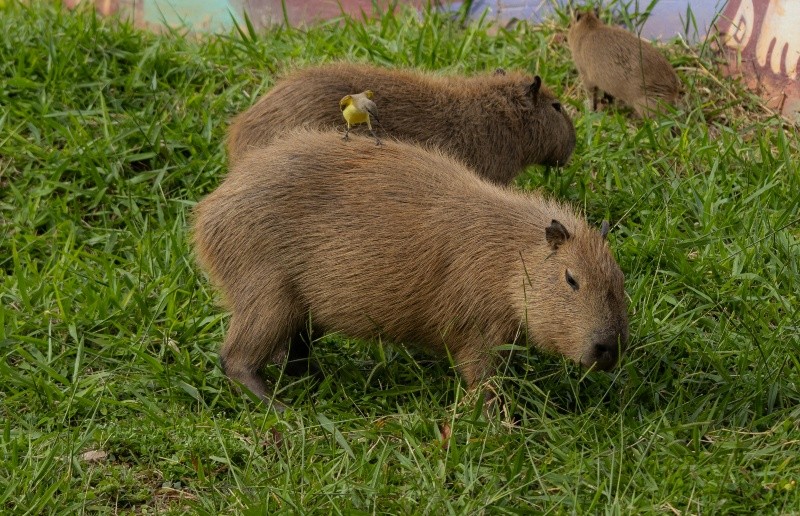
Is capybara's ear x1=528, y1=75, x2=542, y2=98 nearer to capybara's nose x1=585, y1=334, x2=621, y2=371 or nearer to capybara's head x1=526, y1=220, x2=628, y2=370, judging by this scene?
capybara's head x1=526, y1=220, x2=628, y2=370

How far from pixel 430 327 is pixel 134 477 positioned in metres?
1.20

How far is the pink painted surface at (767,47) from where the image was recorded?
6.03 meters

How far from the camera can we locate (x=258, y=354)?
14.4ft

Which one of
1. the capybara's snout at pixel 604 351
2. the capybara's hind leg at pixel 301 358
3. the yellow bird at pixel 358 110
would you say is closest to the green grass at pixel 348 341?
the capybara's hind leg at pixel 301 358

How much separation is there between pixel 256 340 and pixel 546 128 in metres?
2.12

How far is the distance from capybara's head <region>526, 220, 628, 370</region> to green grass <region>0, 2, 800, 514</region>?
0.71 feet

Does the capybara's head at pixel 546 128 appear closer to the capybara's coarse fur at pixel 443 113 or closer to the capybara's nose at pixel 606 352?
the capybara's coarse fur at pixel 443 113

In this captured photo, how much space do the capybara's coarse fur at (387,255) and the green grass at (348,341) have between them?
0.22 metres

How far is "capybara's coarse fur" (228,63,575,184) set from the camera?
5.18m

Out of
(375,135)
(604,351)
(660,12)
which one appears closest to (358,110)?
(375,135)

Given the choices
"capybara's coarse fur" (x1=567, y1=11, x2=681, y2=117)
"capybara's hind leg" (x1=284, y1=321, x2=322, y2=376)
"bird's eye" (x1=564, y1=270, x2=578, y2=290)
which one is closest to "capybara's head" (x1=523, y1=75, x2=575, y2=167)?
"capybara's coarse fur" (x1=567, y1=11, x2=681, y2=117)

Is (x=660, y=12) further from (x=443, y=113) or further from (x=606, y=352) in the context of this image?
(x=606, y=352)

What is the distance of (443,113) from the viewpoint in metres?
5.43

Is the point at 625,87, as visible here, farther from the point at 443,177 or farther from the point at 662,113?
the point at 443,177
